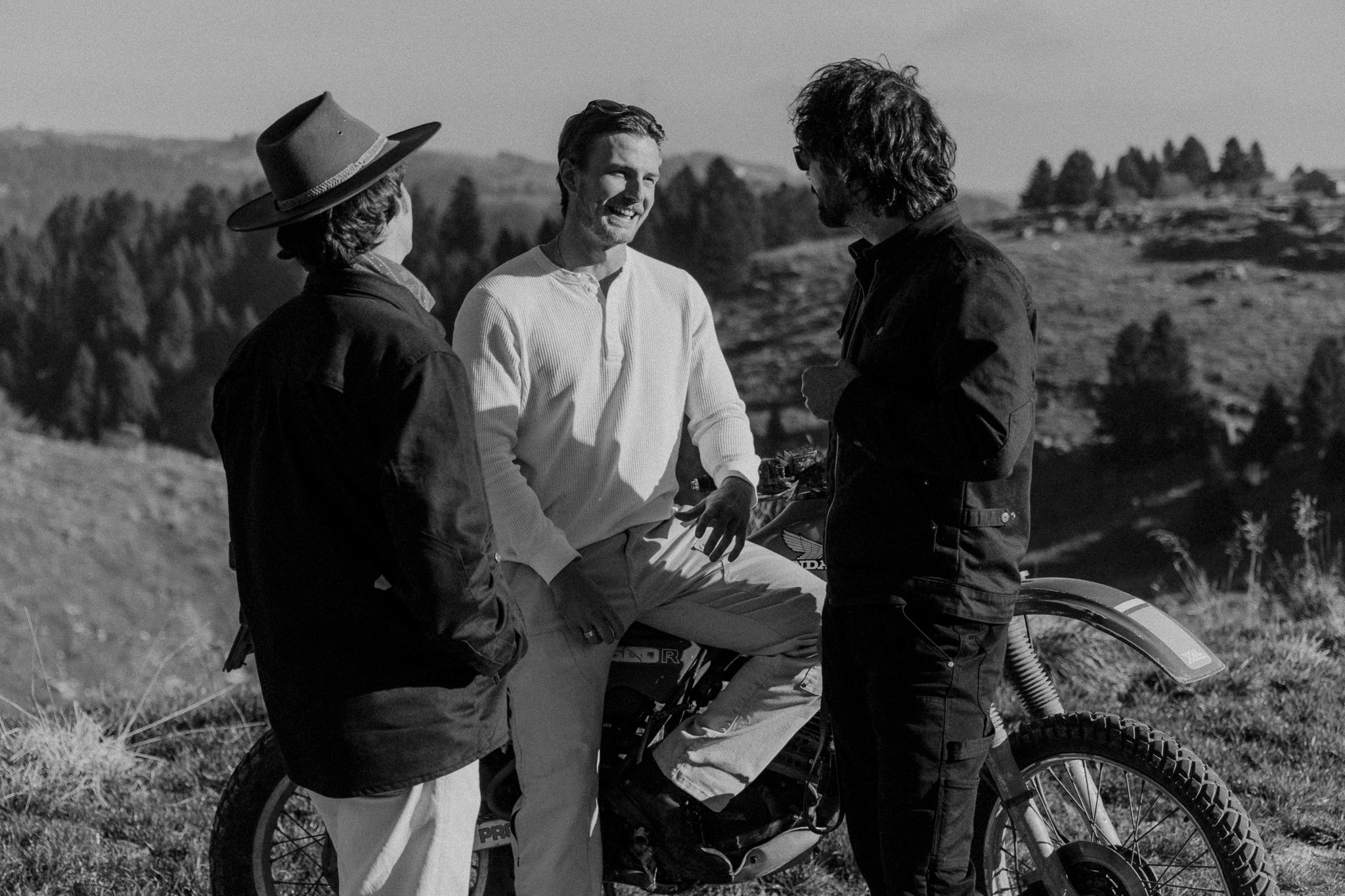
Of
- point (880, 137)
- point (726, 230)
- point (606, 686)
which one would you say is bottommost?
point (606, 686)

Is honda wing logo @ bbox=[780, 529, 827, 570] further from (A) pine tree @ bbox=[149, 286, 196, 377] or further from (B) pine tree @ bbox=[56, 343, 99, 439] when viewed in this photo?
(B) pine tree @ bbox=[56, 343, 99, 439]

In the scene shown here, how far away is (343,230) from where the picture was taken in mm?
2154

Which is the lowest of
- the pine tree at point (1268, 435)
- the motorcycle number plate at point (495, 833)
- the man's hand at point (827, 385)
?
the pine tree at point (1268, 435)

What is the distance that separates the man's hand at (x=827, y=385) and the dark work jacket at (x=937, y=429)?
20mm

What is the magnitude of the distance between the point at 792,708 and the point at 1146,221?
70781 mm

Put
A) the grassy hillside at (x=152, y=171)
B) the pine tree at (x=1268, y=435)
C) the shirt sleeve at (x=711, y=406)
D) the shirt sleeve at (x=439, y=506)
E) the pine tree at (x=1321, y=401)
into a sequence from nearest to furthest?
1. the shirt sleeve at (x=439, y=506)
2. the shirt sleeve at (x=711, y=406)
3. the pine tree at (x=1321, y=401)
4. the pine tree at (x=1268, y=435)
5. the grassy hillside at (x=152, y=171)

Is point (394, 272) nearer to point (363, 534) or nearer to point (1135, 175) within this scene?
point (363, 534)

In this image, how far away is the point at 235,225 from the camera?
2.32m

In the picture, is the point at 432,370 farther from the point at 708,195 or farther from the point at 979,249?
the point at 708,195

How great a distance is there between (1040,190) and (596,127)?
75124mm

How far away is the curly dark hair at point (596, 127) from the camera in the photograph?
9.91 ft

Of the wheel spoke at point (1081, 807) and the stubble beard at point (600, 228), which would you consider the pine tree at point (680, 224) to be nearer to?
the stubble beard at point (600, 228)

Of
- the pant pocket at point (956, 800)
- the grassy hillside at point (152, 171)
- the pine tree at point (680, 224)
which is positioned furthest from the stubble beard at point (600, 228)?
the grassy hillside at point (152, 171)

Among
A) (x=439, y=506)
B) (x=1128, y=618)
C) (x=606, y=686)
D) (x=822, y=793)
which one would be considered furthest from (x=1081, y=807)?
(x=439, y=506)
